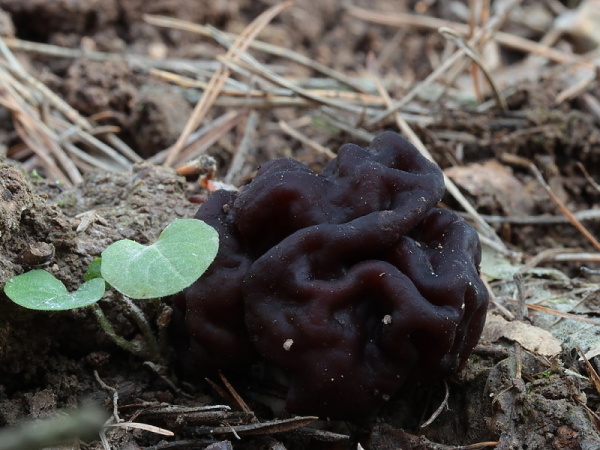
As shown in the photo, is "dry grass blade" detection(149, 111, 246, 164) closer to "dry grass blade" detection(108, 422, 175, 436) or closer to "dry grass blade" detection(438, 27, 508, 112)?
"dry grass blade" detection(438, 27, 508, 112)

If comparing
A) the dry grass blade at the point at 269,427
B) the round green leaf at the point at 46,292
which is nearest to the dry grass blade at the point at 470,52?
the dry grass blade at the point at 269,427

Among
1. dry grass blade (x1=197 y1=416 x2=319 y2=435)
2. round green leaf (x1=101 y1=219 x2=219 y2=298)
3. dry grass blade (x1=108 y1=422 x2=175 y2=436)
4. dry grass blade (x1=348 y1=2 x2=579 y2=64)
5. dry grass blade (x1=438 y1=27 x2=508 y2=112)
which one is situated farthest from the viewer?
dry grass blade (x1=348 y1=2 x2=579 y2=64)

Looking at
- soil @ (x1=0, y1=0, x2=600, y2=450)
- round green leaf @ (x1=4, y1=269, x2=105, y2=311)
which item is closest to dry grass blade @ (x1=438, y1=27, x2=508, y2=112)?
soil @ (x1=0, y1=0, x2=600, y2=450)

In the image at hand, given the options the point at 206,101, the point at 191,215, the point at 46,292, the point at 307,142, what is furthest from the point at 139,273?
the point at 206,101

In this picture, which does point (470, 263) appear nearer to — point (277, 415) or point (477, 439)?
point (477, 439)

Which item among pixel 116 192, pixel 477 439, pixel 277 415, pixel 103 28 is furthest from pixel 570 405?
pixel 103 28

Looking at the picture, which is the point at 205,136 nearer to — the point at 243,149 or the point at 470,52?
the point at 243,149

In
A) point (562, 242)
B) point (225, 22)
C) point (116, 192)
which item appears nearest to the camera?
point (116, 192)
